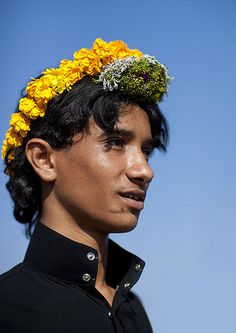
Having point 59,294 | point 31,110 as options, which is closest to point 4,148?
point 31,110

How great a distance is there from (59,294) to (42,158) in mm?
766

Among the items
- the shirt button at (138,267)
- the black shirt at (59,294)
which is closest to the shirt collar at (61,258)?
the black shirt at (59,294)

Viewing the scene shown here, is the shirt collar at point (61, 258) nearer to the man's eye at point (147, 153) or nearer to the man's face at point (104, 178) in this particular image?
the man's face at point (104, 178)

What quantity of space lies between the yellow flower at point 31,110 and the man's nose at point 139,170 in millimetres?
A: 642

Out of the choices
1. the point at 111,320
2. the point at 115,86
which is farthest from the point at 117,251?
the point at 115,86

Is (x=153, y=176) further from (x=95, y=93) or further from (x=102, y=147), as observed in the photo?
(x=95, y=93)

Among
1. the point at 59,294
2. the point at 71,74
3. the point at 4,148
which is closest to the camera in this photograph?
the point at 59,294

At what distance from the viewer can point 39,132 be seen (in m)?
3.14

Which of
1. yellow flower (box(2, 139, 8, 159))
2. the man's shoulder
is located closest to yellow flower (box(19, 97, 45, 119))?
yellow flower (box(2, 139, 8, 159))

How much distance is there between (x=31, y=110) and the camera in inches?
125

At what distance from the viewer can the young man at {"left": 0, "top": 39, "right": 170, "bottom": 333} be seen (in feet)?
9.04

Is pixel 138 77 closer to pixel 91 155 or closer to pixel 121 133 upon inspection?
pixel 121 133

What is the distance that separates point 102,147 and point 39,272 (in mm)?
744

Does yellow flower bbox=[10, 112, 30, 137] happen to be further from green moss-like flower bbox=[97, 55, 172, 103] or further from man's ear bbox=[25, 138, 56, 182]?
green moss-like flower bbox=[97, 55, 172, 103]
